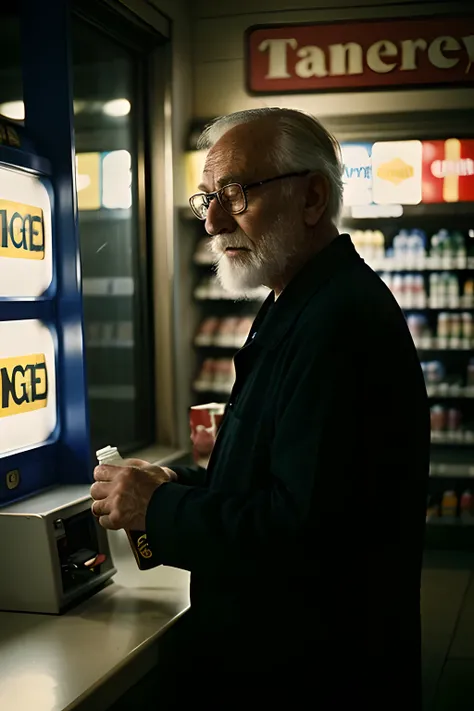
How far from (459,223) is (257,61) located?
137 centimetres

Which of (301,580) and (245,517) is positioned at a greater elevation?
(245,517)

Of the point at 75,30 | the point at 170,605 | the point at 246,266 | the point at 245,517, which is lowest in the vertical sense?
the point at 170,605

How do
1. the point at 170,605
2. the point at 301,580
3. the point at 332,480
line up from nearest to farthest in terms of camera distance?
the point at 332,480
the point at 301,580
the point at 170,605

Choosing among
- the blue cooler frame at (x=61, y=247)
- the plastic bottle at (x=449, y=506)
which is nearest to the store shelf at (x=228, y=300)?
the plastic bottle at (x=449, y=506)

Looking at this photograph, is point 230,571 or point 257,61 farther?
point 257,61

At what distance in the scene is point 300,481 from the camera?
148 cm

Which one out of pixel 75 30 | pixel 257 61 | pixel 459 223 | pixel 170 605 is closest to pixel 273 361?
pixel 170 605

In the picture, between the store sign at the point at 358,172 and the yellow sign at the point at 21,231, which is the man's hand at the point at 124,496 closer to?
the yellow sign at the point at 21,231

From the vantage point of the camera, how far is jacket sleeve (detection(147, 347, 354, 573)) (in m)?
1.48

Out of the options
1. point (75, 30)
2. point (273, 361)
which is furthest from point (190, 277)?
point (273, 361)

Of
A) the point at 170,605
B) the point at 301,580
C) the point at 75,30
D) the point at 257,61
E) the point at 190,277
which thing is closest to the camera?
the point at 301,580

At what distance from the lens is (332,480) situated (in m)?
1.48

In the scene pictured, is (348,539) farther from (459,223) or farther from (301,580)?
(459,223)

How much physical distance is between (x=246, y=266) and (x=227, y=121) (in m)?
0.34
